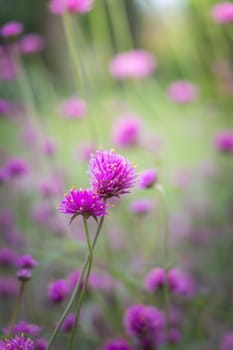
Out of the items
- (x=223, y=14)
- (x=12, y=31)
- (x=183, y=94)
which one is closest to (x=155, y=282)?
(x=12, y=31)

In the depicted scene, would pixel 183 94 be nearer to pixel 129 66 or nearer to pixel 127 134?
pixel 129 66

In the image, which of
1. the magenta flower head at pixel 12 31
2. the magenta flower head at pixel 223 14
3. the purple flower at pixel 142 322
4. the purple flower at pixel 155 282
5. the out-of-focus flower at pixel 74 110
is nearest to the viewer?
the purple flower at pixel 142 322

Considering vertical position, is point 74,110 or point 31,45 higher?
point 31,45

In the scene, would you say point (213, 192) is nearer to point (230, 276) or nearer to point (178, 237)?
point (178, 237)

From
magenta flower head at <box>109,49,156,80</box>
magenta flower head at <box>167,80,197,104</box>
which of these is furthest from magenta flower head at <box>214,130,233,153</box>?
magenta flower head at <box>109,49,156,80</box>

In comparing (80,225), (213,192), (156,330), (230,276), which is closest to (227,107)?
(213,192)

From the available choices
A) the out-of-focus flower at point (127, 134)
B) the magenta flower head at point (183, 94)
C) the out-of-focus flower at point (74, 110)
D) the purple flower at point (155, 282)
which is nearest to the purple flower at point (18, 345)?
the purple flower at point (155, 282)

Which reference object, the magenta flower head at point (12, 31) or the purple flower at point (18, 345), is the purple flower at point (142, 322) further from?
the magenta flower head at point (12, 31)
